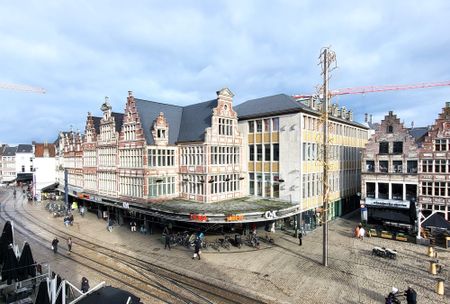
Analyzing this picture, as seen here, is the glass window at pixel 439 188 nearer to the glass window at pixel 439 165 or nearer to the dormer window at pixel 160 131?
the glass window at pixel 439 165

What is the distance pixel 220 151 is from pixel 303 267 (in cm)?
1530

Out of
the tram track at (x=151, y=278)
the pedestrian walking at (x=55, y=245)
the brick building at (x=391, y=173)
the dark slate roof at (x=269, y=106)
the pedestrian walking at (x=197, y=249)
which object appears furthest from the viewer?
the brick building at (x=391, y=173)

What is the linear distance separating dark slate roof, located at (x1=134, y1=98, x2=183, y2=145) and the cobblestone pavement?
11841 millimetres

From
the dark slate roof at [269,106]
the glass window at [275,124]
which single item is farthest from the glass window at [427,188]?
the glass window at [275,124]

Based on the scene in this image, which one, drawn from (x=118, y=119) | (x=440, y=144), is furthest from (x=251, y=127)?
(x=440, y=144)

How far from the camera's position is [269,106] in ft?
107

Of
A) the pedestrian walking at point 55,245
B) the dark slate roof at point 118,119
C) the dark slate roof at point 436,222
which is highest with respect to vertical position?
the dark slate roof at point 118,119

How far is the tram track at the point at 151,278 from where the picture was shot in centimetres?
1579

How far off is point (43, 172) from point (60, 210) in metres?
27.4

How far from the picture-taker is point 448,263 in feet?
68.4

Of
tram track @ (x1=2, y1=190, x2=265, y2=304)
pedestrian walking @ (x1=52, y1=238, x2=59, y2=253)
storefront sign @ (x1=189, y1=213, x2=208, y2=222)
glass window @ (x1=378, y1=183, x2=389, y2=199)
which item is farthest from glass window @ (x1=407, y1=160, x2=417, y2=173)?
pedestrian walking @ (x1=52, y1=238, x2=59, y2=253)

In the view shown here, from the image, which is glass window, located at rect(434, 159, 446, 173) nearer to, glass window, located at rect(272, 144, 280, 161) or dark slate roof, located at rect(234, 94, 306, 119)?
dark slate roof, located at rect(234, 94, 306, 119)

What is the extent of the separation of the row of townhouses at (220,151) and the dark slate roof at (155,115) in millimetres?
132

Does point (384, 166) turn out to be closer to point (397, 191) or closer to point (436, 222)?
point (397, 191)
